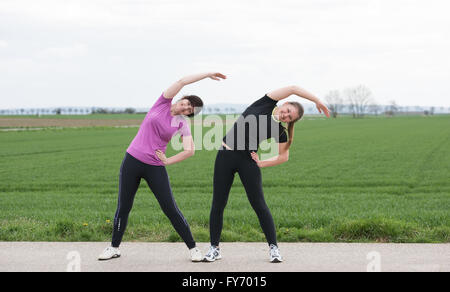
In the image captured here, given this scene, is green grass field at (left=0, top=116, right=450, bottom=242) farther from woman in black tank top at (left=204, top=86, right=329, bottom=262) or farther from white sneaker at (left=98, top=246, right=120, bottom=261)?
woman in black tank top at (left=204, top=86, right=329, bottom=262)

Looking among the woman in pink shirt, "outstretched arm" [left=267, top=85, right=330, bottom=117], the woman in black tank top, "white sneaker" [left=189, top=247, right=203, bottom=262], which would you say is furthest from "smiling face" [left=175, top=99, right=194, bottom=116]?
"white sneaker" [left=189, top=247, right=203, bottom=262]

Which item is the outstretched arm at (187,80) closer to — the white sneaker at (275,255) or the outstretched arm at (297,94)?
the outstretched arm at (297,94)

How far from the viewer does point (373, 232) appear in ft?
23.2

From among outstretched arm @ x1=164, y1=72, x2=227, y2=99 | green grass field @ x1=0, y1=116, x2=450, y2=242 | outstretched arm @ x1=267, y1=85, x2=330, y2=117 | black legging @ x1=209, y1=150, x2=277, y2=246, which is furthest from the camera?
green grass field @ x1=0, y1=116, x2=450, y2=242

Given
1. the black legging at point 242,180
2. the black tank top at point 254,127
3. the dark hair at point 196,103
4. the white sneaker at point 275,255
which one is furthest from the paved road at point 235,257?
the dark hair at point 196,103

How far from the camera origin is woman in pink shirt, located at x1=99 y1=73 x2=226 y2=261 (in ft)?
18.8

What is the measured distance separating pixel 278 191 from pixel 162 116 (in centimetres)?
952

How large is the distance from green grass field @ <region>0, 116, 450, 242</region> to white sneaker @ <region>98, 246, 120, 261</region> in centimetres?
101

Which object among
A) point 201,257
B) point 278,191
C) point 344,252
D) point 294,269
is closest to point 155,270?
point 201,257

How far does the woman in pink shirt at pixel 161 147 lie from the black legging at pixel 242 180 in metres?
0.34

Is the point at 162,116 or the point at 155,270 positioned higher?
the point at 162,116

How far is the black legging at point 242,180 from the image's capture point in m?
5.80
